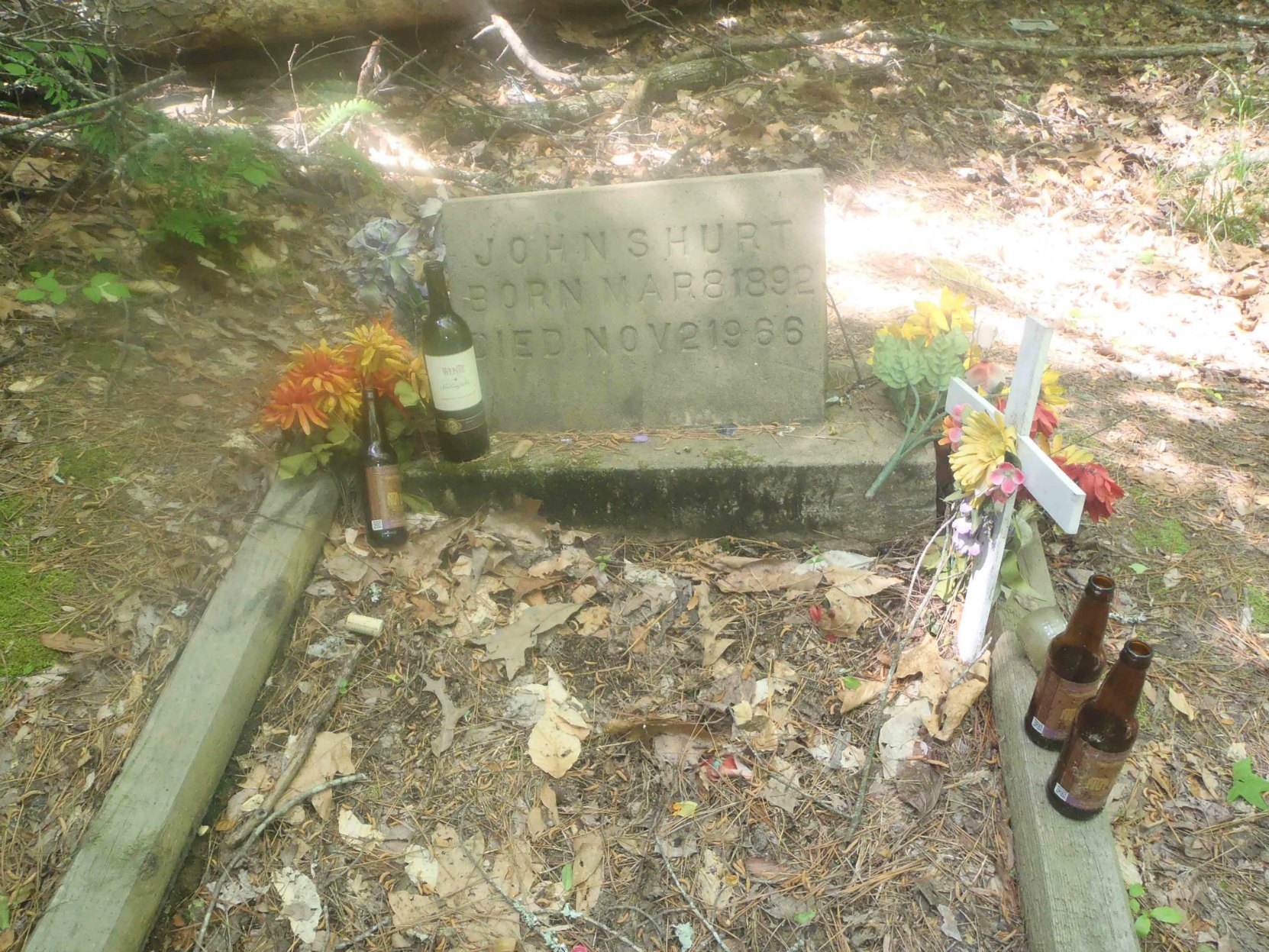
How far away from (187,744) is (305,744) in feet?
0.97

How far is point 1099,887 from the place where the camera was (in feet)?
5.73

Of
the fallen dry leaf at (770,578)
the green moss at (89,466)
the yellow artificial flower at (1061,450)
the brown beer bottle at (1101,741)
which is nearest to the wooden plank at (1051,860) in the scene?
the brown beer bottle at (1101,741)

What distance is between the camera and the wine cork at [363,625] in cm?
255

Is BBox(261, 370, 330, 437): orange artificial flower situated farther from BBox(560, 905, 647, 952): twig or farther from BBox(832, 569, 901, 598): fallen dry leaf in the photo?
BBox(832, 569, 901, 598): fallen dry leaf

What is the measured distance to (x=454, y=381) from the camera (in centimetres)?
281

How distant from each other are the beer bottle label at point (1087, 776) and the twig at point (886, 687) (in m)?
0.47

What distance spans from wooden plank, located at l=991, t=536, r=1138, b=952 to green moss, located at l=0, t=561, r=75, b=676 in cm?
259

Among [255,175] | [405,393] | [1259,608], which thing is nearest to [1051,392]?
[1259,608]

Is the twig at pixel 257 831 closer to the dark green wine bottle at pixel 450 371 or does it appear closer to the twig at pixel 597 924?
the twig at pixel 597 924

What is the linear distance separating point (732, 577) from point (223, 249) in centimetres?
272

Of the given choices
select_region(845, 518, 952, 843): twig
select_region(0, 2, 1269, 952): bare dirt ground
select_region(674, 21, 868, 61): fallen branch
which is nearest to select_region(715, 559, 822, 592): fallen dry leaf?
select_region(0, 2, 1269, 952): bare dirt ground

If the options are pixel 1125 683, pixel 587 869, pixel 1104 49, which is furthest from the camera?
pixel 1104 49

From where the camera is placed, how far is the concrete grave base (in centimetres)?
284

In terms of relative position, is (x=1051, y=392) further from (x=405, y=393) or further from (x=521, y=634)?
(x=405, y=393)
